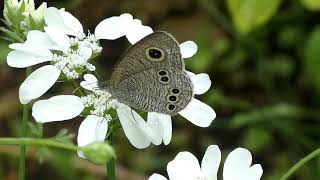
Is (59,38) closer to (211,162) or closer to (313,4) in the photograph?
(211,162)

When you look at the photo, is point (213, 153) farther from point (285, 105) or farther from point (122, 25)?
point (285, 105)

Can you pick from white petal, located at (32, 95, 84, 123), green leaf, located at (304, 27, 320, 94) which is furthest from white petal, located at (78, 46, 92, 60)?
green leaf, located at (304, 27, 320, 94)

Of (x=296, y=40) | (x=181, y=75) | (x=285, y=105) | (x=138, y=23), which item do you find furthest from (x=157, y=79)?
(x=296, y=40)

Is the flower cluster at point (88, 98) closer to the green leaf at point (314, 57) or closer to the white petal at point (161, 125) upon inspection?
the white petal at point (161, 125)

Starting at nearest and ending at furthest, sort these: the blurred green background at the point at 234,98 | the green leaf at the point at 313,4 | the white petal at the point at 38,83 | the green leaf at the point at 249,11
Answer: the white petal at the point at 38,83
the green leaf at the point at 249,11
the green leaf at the point at 313,4
the blurred green background at the point at 234,98

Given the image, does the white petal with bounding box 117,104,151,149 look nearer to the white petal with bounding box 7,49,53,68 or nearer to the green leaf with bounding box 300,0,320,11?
the white petal with bounding box 7,49,53,68

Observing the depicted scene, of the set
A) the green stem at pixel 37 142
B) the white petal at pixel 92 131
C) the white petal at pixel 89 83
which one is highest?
the white petal at pixel 89 83

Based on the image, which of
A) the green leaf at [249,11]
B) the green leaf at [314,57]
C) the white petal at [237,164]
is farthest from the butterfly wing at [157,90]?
the green leaf at [314,57]
